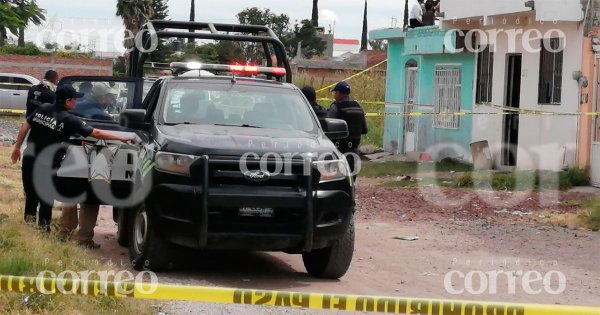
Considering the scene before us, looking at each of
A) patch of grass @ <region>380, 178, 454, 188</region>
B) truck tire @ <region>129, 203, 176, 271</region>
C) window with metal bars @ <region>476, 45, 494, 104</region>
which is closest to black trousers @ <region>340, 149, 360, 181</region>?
truck tire @ <region>129, 203, 176, 271</region>

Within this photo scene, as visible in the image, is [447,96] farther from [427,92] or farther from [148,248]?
[148,248]

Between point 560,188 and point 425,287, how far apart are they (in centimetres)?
833

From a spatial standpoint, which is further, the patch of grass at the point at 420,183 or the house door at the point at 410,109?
the house door at the point at 410,109

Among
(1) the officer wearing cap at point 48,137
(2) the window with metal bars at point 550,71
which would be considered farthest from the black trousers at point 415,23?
(1) the officer wearing cap at point 48,137

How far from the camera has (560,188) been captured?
16625 mm

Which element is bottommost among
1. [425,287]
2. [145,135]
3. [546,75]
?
[425,287]

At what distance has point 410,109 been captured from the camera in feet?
82.5

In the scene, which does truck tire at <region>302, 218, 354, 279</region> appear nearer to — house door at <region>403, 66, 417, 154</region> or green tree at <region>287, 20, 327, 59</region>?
house door at <region>403, 66, 417, 154</region>

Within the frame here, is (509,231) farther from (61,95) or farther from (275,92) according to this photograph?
(61,95)

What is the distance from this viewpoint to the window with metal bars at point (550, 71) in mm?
18391

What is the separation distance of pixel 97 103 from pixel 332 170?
12.5 ft

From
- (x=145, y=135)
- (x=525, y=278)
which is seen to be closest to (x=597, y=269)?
(x=525, y=278)

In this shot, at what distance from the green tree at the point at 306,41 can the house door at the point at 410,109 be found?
30.1m

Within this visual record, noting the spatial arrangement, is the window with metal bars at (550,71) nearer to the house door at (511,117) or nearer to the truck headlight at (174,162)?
the house door at (511,117)
